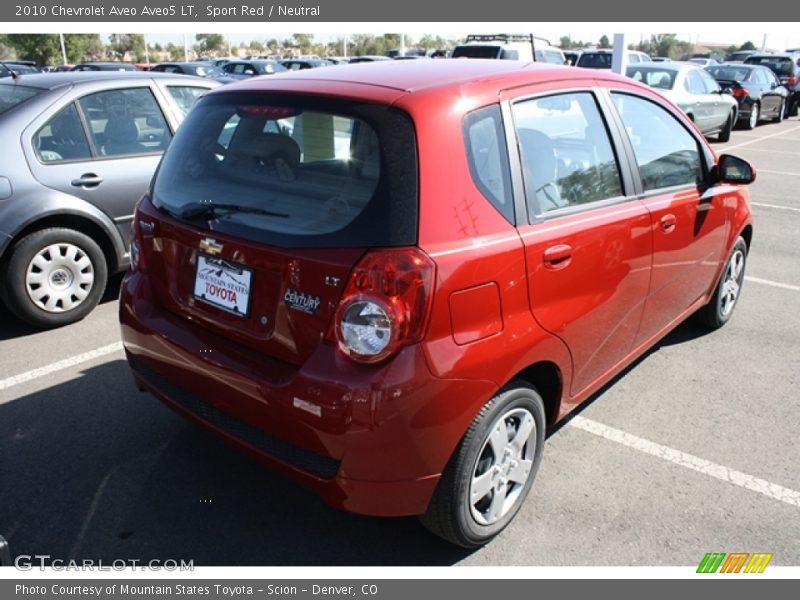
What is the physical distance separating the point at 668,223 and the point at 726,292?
160 centimetres

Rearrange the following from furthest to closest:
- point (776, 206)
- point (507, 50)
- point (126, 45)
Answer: point (126, 45) → point (507, 50) → point (776, 206)

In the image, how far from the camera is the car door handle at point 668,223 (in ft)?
11.4

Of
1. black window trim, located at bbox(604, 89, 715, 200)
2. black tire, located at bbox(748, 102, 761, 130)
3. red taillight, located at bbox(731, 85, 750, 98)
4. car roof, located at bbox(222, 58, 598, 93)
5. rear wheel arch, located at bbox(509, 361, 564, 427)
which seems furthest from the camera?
black tire, located at bbox(748, 102, 761, 130)

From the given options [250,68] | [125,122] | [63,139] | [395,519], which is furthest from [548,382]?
[250,68]

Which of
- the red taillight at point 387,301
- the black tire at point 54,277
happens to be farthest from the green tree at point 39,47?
the red taillight at point 387,301

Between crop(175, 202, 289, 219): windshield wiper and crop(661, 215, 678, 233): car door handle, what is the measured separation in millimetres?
2021

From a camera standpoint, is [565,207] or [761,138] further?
[761,138]

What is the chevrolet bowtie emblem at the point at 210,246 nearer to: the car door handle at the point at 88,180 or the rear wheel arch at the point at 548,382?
the rear wheel arch at the point at 548,382

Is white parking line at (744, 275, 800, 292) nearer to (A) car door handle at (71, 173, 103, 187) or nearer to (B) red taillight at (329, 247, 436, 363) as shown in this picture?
(B) red taillight at (329, 247, 436, 363)

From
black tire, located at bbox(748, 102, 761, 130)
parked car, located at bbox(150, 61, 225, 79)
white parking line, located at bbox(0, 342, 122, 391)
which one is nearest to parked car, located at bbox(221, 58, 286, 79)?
parked car, located at bbox(150, 61, 225, 79)

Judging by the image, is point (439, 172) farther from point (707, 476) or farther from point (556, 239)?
point (707, 476)

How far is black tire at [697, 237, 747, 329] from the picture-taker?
467 centimetres

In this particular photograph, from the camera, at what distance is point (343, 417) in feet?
7.27

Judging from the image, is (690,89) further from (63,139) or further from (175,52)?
(175,52)
